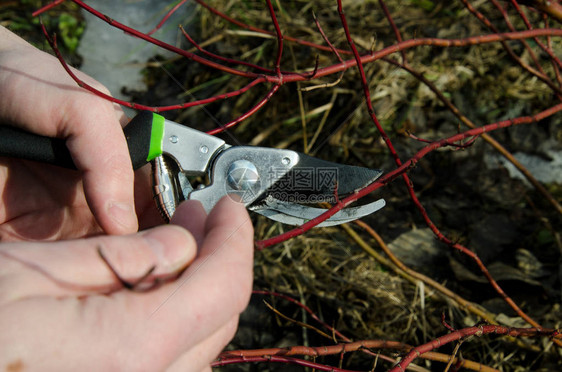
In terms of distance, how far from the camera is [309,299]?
2.34 m

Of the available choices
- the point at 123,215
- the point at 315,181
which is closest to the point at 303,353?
the point at 315,181

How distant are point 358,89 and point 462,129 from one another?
0.68 meters

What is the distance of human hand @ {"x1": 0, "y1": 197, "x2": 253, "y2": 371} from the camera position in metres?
0.92

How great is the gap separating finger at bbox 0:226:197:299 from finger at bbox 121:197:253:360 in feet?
0.16

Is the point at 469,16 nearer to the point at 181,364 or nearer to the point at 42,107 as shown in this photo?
the point at 42,107

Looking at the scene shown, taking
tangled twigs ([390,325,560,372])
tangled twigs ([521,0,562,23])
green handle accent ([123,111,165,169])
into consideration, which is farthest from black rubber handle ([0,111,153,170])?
tangled twigs ([521,0,562,23])

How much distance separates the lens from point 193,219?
1282 millimetres

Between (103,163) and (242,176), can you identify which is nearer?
(103,163)

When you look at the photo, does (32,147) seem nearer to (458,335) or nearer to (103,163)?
(103,163)

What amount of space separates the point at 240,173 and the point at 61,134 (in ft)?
1.99

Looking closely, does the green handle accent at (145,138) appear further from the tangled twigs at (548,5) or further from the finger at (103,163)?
the tangled twigs at (548,5)

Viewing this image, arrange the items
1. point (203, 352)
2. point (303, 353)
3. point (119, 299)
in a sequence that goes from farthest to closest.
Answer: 1. point (303, 353)
2. point (203, 352)
3. point (119, 299)

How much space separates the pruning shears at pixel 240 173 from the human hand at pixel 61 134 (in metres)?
0.12

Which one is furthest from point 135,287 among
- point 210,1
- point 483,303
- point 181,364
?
point 210,1
